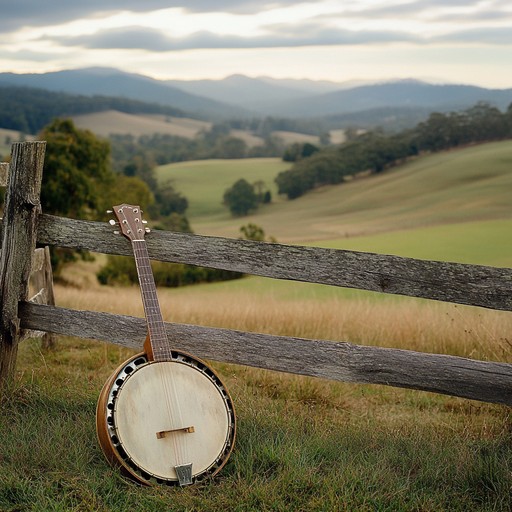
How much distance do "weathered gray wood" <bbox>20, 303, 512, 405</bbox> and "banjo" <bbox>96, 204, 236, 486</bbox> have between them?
0.43m

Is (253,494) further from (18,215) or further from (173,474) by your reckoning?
(18,215)

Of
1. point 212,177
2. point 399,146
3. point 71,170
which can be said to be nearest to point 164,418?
point 71,170

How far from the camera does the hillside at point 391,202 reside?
61.4 metres

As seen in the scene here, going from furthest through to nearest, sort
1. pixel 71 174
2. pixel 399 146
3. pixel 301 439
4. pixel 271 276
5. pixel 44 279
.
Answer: pixel 399 146 → pixel 71 174 → pixel 44 279 → pixel 271 276 → pixel 301 439

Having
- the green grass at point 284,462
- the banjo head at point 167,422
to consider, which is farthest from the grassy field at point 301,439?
the banjo head at point 167,422

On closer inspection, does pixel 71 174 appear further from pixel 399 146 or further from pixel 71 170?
pixel 399 146

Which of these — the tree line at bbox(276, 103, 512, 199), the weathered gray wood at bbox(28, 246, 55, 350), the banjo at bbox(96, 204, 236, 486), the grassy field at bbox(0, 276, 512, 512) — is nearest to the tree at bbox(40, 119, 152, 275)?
the weathered gray wood at bbox(28, 246, 55, 350)

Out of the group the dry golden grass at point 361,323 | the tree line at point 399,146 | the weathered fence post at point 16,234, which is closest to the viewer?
the weathered fence post at point 16,234

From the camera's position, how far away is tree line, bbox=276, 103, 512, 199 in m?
94.2

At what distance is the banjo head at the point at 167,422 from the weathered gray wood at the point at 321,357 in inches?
20.2

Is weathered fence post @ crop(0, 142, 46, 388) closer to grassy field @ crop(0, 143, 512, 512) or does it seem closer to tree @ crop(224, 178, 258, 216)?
grassy field @ crop(0, 143, 512, 512)

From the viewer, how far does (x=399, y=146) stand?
94250mm

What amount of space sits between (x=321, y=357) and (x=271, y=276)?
1.94 ft

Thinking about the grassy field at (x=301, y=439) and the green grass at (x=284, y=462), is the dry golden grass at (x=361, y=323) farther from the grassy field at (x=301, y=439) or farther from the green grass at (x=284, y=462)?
the green grass at (x=284, y=462)
